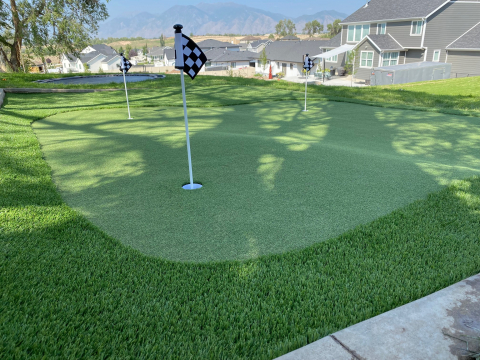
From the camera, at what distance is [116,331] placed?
1.91 metres

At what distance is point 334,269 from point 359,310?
1.42 feet

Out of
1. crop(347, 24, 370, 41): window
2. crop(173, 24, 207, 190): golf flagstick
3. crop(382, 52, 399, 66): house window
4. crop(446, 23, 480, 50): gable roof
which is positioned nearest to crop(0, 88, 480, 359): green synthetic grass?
crop(173, 24, 207, 190): golf flagstick

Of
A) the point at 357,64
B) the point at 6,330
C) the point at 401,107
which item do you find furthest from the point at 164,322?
the point at 357,64

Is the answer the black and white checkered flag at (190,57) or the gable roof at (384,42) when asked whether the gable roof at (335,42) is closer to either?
the gable roof at (384,42)

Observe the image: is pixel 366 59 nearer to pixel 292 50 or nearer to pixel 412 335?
pixel 292 50

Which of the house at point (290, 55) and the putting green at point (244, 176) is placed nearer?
the putting green at point (244, 176)

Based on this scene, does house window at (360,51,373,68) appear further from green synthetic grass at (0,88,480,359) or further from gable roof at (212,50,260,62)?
green synthetic grass at (0,88,480,359)

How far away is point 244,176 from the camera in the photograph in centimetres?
433

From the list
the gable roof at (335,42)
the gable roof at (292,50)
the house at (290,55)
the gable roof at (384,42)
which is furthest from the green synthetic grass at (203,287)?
the gable roof at (292,50)

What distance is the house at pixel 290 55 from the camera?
169ft

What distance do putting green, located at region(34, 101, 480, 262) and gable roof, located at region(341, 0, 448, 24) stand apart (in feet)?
101

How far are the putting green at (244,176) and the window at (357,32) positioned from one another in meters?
33.5

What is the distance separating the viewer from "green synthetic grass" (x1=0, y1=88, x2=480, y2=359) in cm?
184

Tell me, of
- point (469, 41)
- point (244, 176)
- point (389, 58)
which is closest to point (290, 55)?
point (389, 58)
